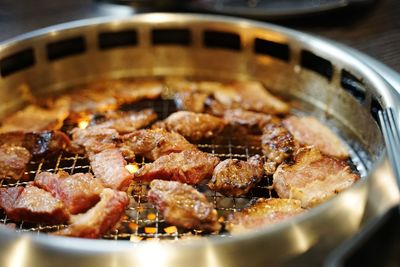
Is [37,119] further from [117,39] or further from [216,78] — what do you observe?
[216,78]

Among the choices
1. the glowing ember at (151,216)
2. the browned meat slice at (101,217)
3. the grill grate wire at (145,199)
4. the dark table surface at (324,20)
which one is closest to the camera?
the browned meat slice at (101,217)

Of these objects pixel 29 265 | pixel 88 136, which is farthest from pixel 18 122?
pixel 29 265

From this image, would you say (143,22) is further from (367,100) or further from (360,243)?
(360,243)

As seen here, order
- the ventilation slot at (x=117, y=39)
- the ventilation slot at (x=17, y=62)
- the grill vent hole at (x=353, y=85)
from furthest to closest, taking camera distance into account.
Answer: the ventilation slot at (x=117, y=39) < the ventilation slot at (x=17, y=62) < the grill vent hole at (x=353, y=85)

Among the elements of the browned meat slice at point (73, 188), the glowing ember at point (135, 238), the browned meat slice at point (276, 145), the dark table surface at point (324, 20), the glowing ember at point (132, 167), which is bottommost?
the glowing ember at point (135, 238)

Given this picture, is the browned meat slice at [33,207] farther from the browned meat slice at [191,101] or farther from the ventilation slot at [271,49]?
the ventilation slot at [271,49]

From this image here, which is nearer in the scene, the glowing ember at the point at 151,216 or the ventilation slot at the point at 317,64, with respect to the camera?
the glowing ember at the point at 151,216

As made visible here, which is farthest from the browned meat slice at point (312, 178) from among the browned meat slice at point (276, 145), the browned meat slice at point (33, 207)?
the browned meat slice at point (33, 207)
